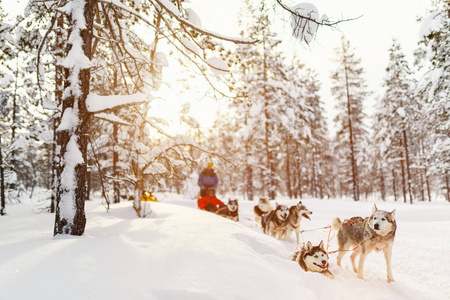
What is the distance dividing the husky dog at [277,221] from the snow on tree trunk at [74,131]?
17.4ft

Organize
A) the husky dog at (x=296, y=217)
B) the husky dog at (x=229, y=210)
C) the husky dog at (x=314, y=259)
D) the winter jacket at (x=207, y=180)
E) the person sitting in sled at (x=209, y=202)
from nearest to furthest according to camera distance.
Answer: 1. the husky dog at (x=314, y=259)
2. the husky dog at (x=296, y=217)
3. the husky dog at (x=229, y=210)
4. the person sitting in sled at (x=209, y=202)
5. the winter jacket at (x=207, y=180)

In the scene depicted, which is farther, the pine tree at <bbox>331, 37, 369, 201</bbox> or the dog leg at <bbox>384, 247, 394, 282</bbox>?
the pine tree at <bbox>331, 37, 369, 201</bbox>

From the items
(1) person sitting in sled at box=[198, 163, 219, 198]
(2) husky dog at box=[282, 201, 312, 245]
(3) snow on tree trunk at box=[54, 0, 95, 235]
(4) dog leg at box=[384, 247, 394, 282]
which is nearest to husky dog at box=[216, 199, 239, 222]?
(1) person sitting in sled at box=[198, 163, 219, 198]

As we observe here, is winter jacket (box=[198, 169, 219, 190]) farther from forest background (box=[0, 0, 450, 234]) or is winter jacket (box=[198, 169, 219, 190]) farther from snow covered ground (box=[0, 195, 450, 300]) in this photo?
snow covered ground (box=[0, 195, 450, 300])

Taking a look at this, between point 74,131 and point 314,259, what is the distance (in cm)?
419

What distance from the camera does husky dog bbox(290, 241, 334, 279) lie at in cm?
413

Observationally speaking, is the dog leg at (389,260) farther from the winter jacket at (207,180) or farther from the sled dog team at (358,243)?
the winter jacket at (207,180)

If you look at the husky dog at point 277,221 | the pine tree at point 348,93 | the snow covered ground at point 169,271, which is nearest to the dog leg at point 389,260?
the snow covered ground at point 169,271

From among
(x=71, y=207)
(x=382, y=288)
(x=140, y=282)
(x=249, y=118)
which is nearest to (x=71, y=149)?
(x=71, y=207)

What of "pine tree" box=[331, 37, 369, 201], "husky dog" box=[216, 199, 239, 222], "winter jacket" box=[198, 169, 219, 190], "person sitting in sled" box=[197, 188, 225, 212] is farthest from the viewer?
"pine tree" box=[331, 37, 369, 201]

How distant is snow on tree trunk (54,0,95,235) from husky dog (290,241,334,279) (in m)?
3.54

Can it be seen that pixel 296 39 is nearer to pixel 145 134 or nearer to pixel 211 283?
pixel 211 283

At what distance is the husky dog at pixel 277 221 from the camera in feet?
25.1

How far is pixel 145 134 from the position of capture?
7.50 metres
